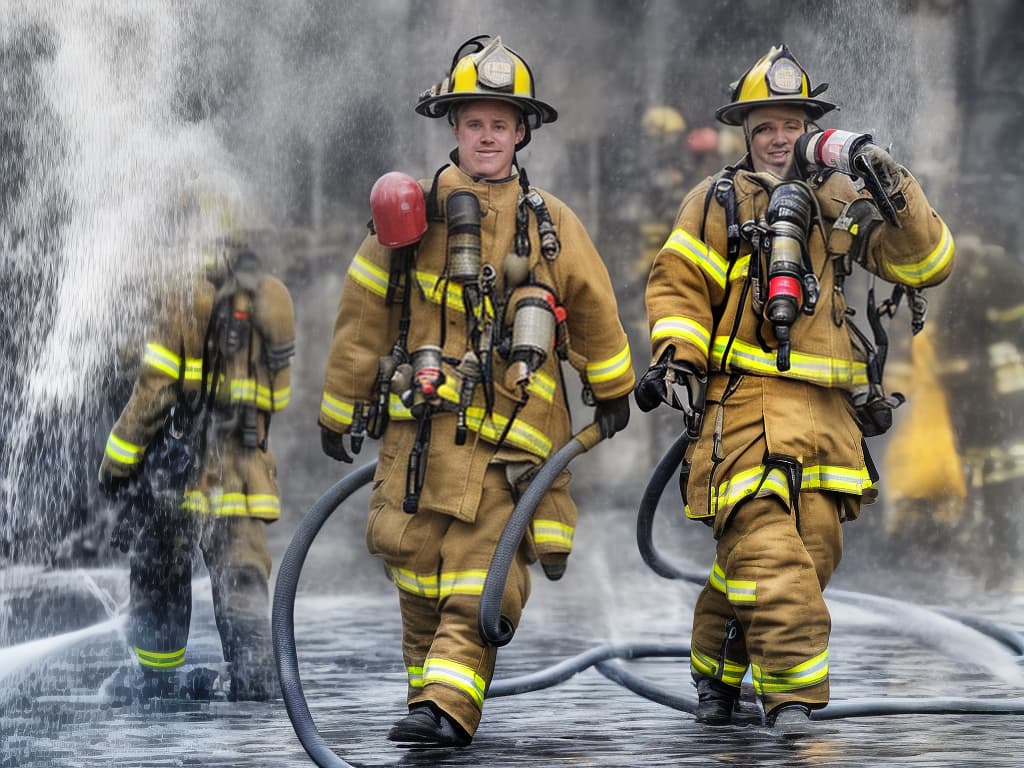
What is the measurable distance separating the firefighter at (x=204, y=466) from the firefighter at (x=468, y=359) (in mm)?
758

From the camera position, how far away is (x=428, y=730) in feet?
17.0

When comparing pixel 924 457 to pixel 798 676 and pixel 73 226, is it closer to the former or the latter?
pixel 73 226

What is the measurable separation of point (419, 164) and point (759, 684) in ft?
26.1

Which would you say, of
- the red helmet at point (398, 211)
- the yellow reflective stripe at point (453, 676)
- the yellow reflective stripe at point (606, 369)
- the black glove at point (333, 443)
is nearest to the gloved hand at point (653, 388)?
the yellow reflective stripe at point (606, 369)

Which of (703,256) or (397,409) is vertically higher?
(703,256)

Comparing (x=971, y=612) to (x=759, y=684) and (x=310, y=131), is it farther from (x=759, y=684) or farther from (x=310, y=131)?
(x=310, y=131)

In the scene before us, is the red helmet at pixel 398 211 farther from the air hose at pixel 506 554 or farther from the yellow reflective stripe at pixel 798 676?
the yellow reflective stripe at pixel 798 676

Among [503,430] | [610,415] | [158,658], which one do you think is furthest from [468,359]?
[158,658]

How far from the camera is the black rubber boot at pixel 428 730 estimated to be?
5.19 m

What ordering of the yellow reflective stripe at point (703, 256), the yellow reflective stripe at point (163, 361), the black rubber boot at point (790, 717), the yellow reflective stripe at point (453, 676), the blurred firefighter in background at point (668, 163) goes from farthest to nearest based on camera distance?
1. the blurred firefighter in background at point (668, 163)
2. the yellow reflective stripe at point (163, 361)
3. the yellow reflective stripe at point (703, 256)
4. the yellow reflective stripe at point (453, 676)
5. the black rubber boot at point (790, 717)

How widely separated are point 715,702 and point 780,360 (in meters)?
1.08

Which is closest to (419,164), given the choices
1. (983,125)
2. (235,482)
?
(983,125)

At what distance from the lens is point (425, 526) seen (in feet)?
18.3

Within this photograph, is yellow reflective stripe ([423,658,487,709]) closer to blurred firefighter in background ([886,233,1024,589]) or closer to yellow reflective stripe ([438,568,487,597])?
yellow reflective stripe ([438,568,487,597])
